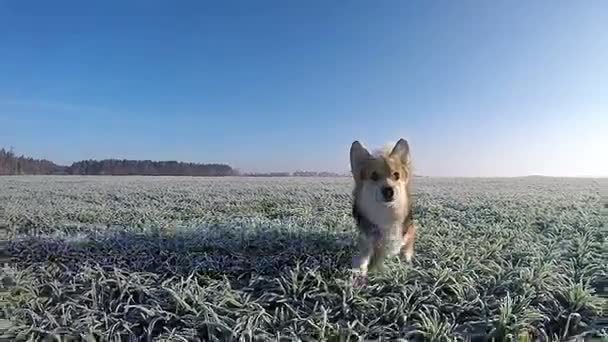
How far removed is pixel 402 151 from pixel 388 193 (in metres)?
0.61

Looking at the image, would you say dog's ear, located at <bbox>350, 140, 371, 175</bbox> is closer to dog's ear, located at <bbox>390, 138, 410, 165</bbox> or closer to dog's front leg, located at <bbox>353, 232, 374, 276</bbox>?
dog's ear, located at <bbox>390, 138, 410, 165</bbox>

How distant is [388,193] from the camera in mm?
3740

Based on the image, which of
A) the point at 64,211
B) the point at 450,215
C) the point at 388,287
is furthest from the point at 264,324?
the point at 64,211

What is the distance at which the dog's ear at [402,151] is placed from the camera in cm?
405

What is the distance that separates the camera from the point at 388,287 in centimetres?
354

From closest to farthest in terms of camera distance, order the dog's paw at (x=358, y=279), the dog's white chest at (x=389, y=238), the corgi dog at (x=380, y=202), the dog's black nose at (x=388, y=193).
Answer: the dog's paw at (x=358, y=279), the dog's black nose at (x=388, y=193), the corgi dog at (x=380, y=202), the dog's white chest at (x=389, y=238)

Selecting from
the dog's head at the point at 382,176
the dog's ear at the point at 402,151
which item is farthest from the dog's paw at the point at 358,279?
the dog's ear at the point at 402,151

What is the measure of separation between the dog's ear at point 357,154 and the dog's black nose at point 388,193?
0.42 m

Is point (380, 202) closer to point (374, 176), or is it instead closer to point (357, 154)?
point (374, 176)

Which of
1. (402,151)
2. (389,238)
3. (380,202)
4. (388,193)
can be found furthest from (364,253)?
(402,151)

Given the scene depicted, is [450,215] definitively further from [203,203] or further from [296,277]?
[203,203]

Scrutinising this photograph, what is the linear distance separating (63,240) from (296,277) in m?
4.08

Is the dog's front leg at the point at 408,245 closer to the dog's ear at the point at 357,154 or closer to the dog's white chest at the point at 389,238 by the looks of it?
the dog's white chest at the point at 389,238

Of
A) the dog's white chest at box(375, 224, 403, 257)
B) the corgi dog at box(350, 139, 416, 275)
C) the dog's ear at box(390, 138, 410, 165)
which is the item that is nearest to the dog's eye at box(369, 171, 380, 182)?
the corgi dog at box(350, 139, 416, 275)
